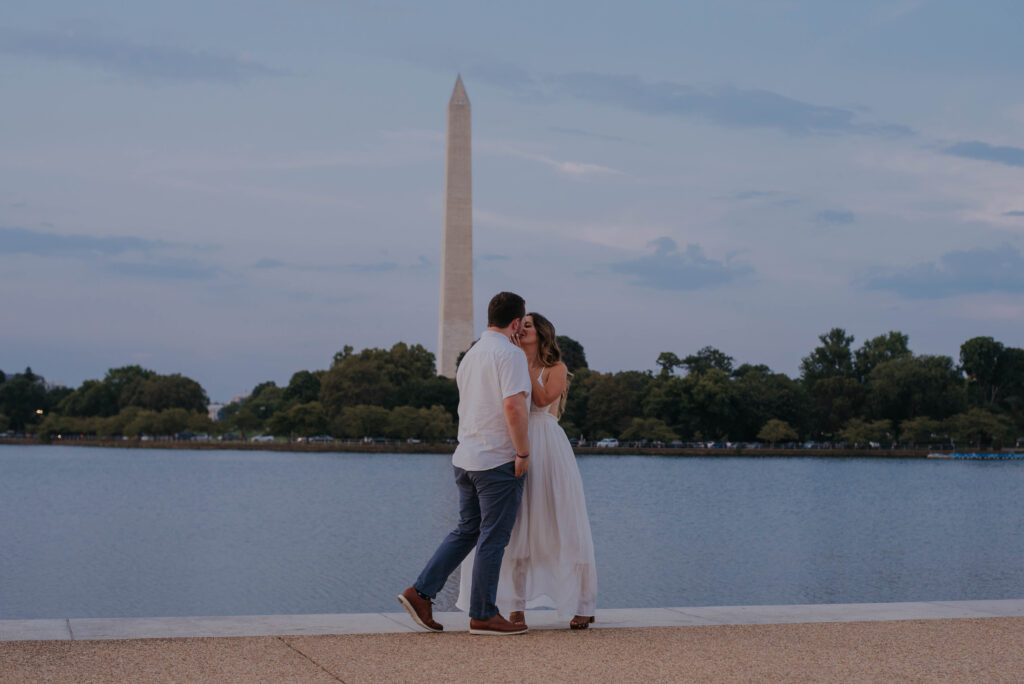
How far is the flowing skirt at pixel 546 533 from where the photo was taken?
6699 mm

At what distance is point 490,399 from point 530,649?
1.40 metres

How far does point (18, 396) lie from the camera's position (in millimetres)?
119625

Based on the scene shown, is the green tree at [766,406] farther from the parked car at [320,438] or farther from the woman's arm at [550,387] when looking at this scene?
the woman's arm at [550,387]

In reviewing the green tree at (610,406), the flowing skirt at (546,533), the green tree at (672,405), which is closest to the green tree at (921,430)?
the green tree at (672,405)

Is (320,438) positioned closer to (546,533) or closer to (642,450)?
(642,450)

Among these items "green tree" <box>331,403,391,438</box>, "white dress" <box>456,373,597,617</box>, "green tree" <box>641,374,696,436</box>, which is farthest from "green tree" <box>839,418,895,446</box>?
"white dress" <box>456,373,597,617</box>

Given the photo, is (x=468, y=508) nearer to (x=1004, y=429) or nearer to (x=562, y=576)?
(x=562, y=576)

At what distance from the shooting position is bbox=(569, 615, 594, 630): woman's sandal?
6.54 metres

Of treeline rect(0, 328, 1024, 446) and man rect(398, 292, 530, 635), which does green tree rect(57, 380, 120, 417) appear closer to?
treeline rect(0, 328, 1024, 446)

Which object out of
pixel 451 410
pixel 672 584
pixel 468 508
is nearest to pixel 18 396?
pixel 451 410

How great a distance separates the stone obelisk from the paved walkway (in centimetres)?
6345

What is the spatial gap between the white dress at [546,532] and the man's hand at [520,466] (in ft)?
0.97

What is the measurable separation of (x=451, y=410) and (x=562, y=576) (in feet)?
286

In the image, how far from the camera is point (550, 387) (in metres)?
6.72
